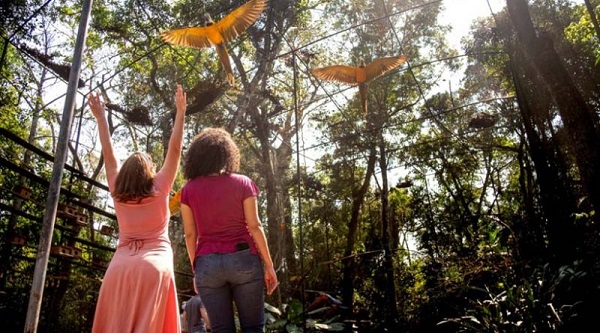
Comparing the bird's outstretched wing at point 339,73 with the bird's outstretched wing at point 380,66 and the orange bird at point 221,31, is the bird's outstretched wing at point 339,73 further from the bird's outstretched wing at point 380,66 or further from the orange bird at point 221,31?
the orange bird at point 221,31

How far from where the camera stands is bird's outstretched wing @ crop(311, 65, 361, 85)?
4.88m

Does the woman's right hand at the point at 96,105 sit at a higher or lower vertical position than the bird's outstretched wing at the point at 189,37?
lower

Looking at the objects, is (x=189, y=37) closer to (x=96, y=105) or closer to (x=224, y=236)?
(x=96, y=105)

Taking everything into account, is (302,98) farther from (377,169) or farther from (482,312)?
(482,312)

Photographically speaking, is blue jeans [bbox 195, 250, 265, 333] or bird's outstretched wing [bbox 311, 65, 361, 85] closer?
blue jeans [bbox 195, 250, 265, 333]

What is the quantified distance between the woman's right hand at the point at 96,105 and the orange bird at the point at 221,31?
2262 mm

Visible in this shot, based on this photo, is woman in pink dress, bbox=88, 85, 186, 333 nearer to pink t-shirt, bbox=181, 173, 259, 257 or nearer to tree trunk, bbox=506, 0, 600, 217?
pink t-shirt, bbox=181, 173, 259, 257

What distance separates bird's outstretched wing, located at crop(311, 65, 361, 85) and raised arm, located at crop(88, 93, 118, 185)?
11.0 ft

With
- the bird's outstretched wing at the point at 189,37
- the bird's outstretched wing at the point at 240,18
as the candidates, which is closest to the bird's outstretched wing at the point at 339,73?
the bird's outstretched wing at the point at 240,18

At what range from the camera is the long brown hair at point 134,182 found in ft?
4.92

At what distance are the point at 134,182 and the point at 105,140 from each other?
0.31 metres

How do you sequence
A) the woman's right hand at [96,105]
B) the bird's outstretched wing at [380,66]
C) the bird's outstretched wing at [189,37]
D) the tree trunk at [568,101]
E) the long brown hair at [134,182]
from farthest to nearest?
the bird's outstretched wing at [380,66], the bird's outstretched wing at [189,37], the tree trunk at [568,101], the woman's right hand at [96,105], the long brown hair at [134,182]

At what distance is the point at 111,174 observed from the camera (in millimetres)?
1641

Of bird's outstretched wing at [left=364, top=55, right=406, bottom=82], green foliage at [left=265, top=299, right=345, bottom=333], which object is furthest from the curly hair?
bird's outstretched wing at [left=364, top=55, right=406, bottom=82]
